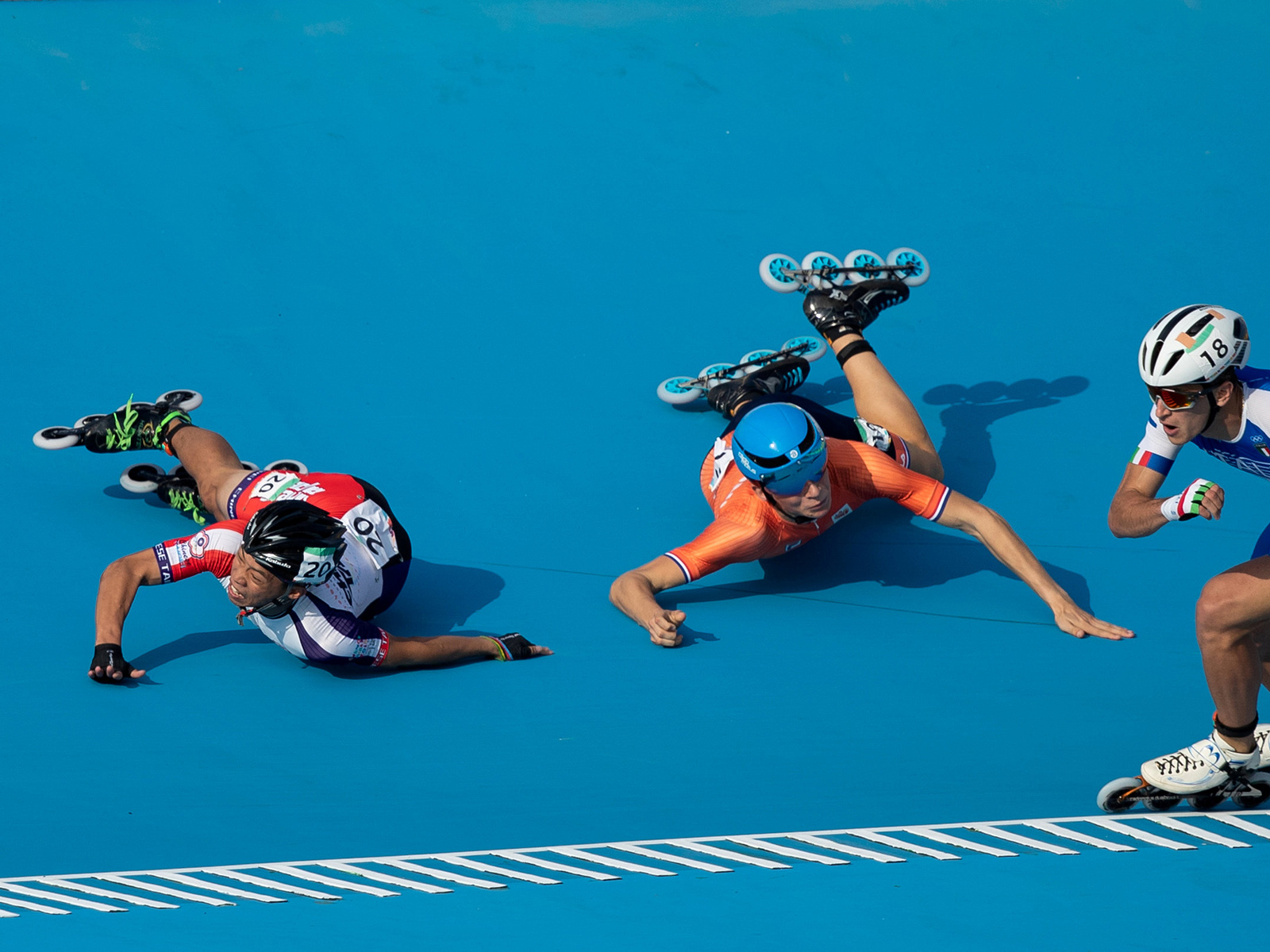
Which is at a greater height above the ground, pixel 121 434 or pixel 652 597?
pixel 121 434

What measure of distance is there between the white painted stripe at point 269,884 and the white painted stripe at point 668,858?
0.79 metres

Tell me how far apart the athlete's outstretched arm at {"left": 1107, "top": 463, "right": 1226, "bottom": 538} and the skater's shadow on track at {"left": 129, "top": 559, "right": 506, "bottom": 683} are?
239cm

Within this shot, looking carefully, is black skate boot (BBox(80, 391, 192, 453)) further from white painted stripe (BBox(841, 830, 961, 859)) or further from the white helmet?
the white helmet

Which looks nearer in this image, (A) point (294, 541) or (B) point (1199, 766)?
(B) point (1199, 766)

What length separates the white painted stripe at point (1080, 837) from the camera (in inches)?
138

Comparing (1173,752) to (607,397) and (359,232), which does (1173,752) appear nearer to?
(607,397)

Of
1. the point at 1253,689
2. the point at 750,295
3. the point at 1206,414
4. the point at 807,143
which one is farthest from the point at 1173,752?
the point at 807,143

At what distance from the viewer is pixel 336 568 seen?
4.66m

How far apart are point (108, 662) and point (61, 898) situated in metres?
1.27

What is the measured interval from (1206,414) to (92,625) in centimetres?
392

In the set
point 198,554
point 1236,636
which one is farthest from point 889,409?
point 198,554

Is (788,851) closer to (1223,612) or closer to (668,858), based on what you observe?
(668,858)

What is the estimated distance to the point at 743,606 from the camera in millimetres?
5250

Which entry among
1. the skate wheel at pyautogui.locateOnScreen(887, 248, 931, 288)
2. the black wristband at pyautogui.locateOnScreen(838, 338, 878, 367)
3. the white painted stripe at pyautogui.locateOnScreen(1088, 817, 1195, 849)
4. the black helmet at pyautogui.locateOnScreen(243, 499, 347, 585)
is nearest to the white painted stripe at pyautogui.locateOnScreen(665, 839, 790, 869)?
the white painted stripe at pyautogui.locateOnScreen(1088, 817, 1195, 849)
